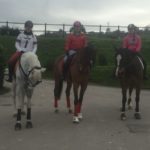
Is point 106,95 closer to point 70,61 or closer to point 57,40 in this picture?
point 70,61

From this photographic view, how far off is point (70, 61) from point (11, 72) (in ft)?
5.64

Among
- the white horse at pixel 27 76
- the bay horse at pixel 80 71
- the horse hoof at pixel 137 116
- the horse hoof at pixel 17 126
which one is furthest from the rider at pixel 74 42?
the horse hoof at pixel 17 126

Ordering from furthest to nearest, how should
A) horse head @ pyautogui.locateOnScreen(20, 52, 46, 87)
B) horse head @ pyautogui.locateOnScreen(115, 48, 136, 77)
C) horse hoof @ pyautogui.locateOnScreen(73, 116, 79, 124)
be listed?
horse head @ pyautogui.locateOnScreen(115, 48, 136, 77) → horse hoof @ pyautogui.locateOnScreen(73, 116, 79, 124) → horse head @ pyautogui.locateOnScreen(20, 52, 46, 87)

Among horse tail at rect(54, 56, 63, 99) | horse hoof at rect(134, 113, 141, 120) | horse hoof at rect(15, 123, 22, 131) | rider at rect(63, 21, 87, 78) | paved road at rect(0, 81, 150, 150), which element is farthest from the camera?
horse tail at rect(54, 56, 63, 99)

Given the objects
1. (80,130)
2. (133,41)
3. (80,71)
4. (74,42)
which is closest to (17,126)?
(80,130)

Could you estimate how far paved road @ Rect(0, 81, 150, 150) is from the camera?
11.1 metres

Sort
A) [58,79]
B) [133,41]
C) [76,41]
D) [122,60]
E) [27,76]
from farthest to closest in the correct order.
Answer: [58,79], [133,41], [76,41], [122,60], [27,76]

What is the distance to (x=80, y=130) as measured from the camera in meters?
12.8

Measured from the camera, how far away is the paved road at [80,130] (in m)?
11.1

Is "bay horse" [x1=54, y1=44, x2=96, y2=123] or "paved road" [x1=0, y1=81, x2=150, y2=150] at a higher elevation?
"bay horse" [x1=54, y1=44, x2=96, y2=123]

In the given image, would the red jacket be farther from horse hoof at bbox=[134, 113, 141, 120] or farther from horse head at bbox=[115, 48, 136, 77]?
horse hoof at bbox=[134, 113, 141, 120]

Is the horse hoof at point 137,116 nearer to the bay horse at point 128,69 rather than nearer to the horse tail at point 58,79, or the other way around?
the bay horse at point 128,69

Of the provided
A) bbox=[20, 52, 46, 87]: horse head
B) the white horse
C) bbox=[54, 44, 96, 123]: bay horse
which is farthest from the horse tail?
bbox=[20, 52, 46, 87]: horse head

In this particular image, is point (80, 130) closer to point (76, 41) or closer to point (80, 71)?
point (80, 71)
